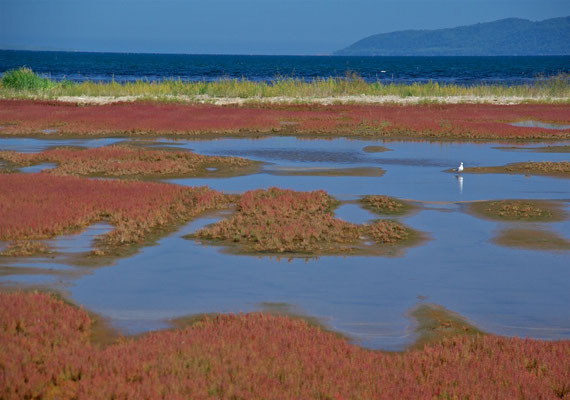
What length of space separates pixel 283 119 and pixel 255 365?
3480cm

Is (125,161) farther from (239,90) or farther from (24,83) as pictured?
(24,83)

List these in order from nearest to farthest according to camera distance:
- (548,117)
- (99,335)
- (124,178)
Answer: (99,335) < (124,178) < (548,117)

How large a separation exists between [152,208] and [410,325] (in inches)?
349

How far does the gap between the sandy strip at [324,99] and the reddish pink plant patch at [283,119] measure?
330cm

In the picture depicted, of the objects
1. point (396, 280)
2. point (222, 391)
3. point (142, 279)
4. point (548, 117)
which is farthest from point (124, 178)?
point (548, 117)

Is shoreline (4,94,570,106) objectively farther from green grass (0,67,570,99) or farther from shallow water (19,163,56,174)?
shallow water (19,163,56,174)

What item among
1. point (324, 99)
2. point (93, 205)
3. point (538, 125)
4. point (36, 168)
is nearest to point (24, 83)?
point (324, 99)

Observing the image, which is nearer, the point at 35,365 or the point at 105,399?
the point at 105,399

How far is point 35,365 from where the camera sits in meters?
7.86

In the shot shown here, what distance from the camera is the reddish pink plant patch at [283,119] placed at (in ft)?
121

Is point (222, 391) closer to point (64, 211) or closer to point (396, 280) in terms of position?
point (396, 280)

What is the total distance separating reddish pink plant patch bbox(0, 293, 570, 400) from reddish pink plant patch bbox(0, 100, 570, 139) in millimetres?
27904

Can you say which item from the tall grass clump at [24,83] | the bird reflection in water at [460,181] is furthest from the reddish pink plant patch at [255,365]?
the tall grass clump at [24,83]

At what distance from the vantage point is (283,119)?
42188 mm
